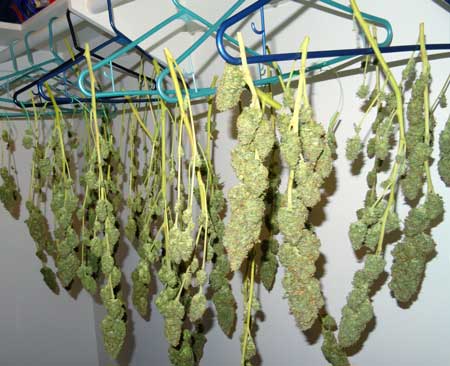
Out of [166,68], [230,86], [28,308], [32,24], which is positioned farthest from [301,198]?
[28,308]

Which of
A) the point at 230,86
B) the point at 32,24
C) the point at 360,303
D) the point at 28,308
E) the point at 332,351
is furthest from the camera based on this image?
the point at 28,308

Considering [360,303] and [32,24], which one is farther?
[32,24]

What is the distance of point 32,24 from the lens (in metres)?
1.03

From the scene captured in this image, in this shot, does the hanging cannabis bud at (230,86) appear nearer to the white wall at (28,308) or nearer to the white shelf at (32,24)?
the white shelf at (32,24)

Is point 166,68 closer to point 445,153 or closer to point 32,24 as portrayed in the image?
point 445,153

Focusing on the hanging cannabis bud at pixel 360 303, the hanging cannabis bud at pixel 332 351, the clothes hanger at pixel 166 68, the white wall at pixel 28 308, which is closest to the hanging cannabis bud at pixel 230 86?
the clothes hanger at pixel 166 68

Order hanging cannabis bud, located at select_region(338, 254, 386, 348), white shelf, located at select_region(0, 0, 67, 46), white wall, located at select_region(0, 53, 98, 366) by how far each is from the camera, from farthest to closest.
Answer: white wall, located at select_region(0, 53, 98, 366)
white shelf, located at select_region(0, 0, 67, 46)
hanging cannabis bud, located at select_region(338, 254, 386, 348)

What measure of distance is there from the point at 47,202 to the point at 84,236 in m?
0.84

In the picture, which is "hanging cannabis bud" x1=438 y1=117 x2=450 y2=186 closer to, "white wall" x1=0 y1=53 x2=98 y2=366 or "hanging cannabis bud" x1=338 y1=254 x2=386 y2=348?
"hanging cannabis bud" x1=338 y1=254 x2=386 y2=348

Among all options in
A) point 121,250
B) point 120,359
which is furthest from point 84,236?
point 120,359

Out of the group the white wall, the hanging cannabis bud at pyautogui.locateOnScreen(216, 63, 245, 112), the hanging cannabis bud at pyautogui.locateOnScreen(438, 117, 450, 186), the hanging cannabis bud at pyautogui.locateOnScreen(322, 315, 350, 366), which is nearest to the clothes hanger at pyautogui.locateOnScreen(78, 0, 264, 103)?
the hanging cannabis bud at pyautogui.locateOnScreen(216, 63, 245, 112)

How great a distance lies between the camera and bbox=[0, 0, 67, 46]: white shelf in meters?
0.90

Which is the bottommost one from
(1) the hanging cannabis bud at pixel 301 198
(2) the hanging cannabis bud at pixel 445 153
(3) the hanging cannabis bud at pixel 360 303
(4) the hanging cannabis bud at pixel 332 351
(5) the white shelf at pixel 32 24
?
(4) the hanging cannabis bud at pixel 332 351

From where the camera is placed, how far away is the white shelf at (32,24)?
2.95 ft
